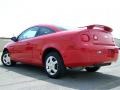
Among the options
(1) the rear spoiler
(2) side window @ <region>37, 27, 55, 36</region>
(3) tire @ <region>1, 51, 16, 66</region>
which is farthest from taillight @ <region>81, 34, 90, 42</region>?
(3) tire @ <region>1, 51, 16, 66</region>

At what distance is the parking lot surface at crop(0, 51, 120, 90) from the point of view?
21.6ft

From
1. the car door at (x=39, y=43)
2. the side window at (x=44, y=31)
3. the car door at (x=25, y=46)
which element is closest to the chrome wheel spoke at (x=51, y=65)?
the car door at (x=39, y=43)

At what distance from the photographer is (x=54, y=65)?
7695 mm

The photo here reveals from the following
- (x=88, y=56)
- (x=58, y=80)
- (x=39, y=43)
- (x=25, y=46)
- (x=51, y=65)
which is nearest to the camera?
(x=88, y=56)

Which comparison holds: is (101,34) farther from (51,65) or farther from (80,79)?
(51,65)

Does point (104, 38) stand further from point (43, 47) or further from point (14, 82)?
point (14, 82)

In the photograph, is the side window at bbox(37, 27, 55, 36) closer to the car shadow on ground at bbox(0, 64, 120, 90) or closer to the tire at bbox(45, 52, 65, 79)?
the tire at bbox(45, 52, 65, 79)

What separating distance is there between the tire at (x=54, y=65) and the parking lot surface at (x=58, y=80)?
15 centimetres

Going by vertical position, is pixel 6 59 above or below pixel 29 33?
below

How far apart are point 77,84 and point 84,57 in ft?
2.05

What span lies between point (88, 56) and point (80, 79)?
2.81 feet

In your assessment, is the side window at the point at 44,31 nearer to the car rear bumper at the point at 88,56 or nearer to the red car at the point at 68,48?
the red car at the point at 68,48

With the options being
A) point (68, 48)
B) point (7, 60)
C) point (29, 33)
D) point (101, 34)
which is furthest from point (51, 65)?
point (7, 60)

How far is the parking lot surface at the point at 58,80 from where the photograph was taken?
6590 millimetres
